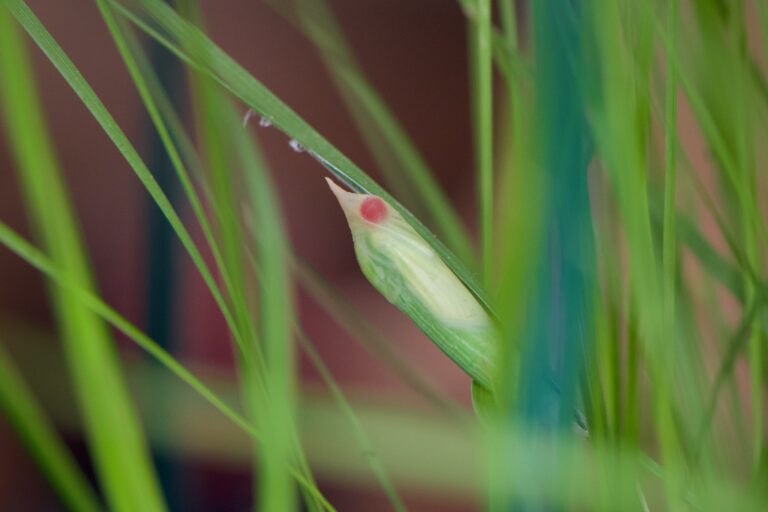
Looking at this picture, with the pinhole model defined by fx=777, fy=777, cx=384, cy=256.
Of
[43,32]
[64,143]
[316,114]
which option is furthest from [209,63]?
[316,114]

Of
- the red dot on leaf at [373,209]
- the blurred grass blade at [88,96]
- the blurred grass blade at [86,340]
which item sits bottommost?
the blurred grass blade at [86,340]

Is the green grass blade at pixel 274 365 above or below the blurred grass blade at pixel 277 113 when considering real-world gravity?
below

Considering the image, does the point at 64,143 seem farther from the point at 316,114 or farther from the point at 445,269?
the point at 445,269

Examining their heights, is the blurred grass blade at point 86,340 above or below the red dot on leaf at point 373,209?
below

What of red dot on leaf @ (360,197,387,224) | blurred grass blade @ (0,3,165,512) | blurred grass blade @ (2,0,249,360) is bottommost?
blurred grass blade @ (0,3,165,512)

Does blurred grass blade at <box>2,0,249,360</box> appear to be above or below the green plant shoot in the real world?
above
